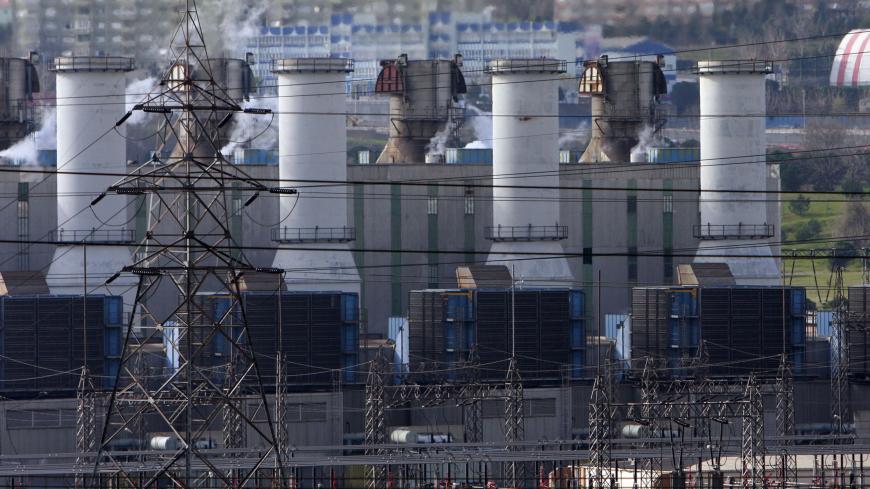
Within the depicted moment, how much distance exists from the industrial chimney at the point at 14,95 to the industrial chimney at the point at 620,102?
72.7ft

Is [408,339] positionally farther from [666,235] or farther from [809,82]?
[809,82]

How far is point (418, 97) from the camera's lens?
77938mm

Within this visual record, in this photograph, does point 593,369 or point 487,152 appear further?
point 487,152

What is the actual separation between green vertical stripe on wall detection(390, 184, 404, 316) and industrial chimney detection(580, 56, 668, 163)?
8856 millimetres

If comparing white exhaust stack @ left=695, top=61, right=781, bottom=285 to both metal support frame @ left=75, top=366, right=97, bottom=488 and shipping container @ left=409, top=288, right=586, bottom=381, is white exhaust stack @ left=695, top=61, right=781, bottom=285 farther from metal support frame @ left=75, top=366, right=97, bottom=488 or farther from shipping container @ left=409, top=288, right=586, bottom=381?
metal support frame @ left=75, top=366, right=97, bottom=488

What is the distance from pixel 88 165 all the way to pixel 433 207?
14248 mm

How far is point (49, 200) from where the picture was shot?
7119cm

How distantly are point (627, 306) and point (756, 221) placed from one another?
21.6 feet

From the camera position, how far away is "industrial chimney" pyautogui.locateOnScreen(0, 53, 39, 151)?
75750 mm

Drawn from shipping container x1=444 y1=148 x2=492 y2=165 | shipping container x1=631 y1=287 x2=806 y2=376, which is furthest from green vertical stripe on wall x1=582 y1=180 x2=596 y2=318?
shipping container x1=631 y1=287 x2=806 y2=376

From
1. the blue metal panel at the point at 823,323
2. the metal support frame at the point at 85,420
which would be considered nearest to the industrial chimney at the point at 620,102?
the blue metal panel at the point at 823,323

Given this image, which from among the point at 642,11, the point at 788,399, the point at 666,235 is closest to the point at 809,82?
the point at 642,11

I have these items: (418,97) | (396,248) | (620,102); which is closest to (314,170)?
(396,248)

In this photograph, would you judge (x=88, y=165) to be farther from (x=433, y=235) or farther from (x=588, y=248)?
(x=588, y=248)
